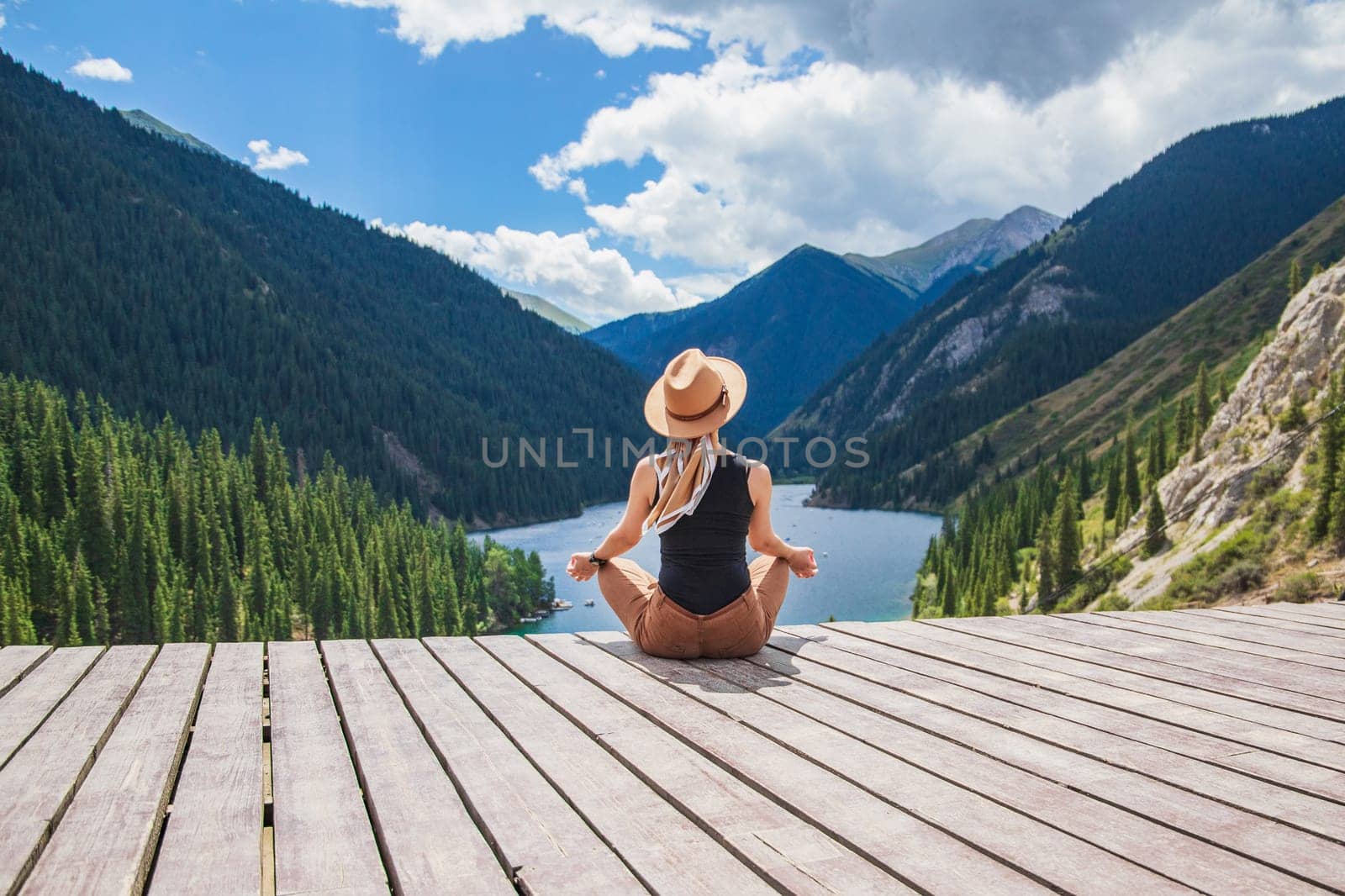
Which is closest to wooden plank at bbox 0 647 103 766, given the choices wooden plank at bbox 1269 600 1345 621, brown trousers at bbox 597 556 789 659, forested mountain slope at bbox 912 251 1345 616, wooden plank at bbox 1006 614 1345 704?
brown trousers at bbox 597 556 789 659

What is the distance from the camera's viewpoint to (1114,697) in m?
5.16

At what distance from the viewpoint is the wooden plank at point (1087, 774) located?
303cm

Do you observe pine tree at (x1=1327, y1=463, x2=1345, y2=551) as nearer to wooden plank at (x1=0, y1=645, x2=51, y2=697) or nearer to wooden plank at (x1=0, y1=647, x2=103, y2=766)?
wooden plank at (x1=0, y1=647, x2=103, y2=766)

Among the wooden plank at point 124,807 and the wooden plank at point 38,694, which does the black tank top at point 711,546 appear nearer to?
the wooden plank at point 124,807

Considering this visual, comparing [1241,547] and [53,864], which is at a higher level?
[53,864]

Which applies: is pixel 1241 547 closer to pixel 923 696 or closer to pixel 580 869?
pixel 923 696

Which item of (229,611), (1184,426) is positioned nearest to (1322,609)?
(1184,426)

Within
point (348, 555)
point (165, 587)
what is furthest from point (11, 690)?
point (348, 555)

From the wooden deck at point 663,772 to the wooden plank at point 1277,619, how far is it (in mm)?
1076

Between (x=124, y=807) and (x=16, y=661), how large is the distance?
305cm

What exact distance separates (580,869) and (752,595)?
10.9 feet

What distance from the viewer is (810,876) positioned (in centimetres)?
285

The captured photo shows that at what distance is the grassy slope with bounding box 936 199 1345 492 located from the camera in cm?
12500

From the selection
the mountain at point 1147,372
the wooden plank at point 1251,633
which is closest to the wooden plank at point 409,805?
the wooden plank at point 1251,633
